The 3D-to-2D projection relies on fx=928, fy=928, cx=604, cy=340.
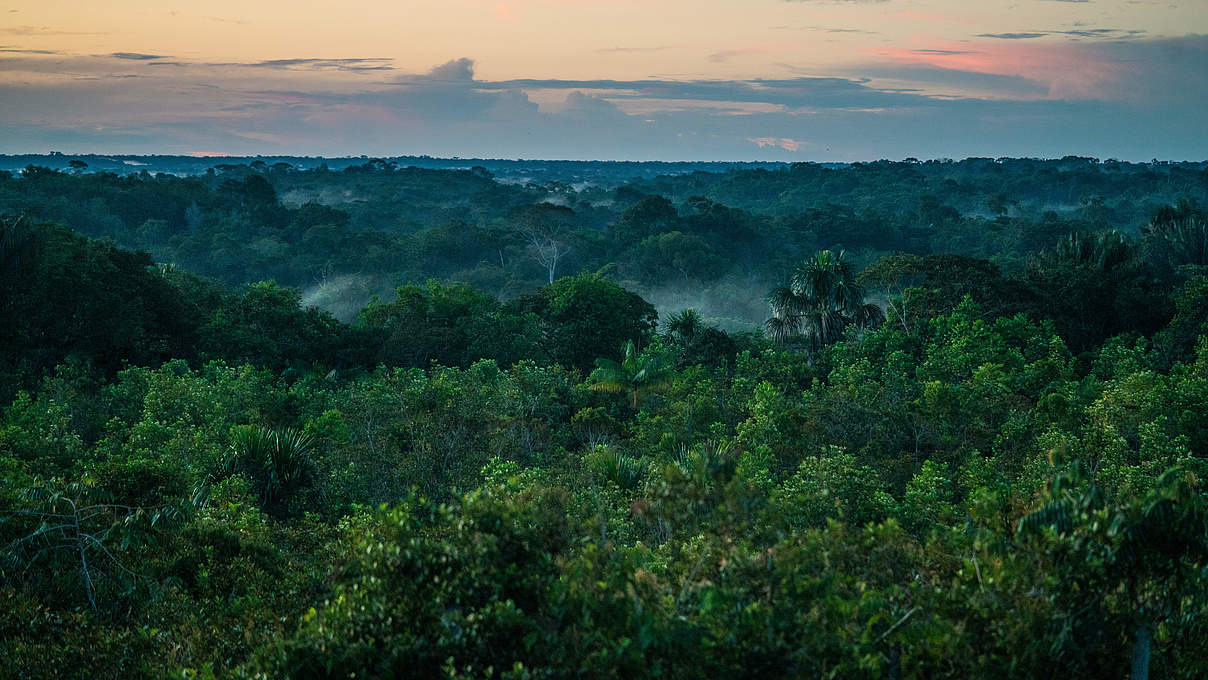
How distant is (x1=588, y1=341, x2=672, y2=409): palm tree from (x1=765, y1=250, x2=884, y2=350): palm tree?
8777 mm

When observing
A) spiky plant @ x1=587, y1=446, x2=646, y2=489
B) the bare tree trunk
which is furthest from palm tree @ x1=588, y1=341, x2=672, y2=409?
the bare tree trunk

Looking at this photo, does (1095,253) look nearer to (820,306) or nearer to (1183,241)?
(820,306)

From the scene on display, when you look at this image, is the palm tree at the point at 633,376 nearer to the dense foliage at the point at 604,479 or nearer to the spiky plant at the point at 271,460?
the dense foliage at the point at 604,479

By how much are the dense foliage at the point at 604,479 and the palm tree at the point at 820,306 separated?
0.36ft

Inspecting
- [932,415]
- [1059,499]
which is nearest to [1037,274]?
[932,415]

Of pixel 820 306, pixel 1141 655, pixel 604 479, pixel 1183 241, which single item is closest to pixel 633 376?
pixel 604 479

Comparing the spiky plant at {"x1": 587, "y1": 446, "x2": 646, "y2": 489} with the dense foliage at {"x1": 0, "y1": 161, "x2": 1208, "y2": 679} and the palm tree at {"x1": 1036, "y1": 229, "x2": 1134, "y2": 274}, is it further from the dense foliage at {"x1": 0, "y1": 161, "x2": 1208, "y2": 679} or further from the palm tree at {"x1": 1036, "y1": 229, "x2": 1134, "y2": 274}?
the palm tree at {"x1": 1036, "y1": 229, "x2": 1134, "y2": 274}

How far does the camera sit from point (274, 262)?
64.5 metres

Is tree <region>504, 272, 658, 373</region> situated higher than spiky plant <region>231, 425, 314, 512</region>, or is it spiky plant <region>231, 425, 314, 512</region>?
spiky plant <region>231, 425, 314, 512</region>

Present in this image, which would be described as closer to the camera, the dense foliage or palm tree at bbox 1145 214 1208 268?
the dense foliage

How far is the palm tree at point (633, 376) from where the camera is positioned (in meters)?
25.3

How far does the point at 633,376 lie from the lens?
25.4 metres

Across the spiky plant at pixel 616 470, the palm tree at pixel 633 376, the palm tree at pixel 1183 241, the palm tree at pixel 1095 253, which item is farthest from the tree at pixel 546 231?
the spiky plant at pixel 616 470

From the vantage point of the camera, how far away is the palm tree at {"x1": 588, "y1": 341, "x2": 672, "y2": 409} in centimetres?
2530
